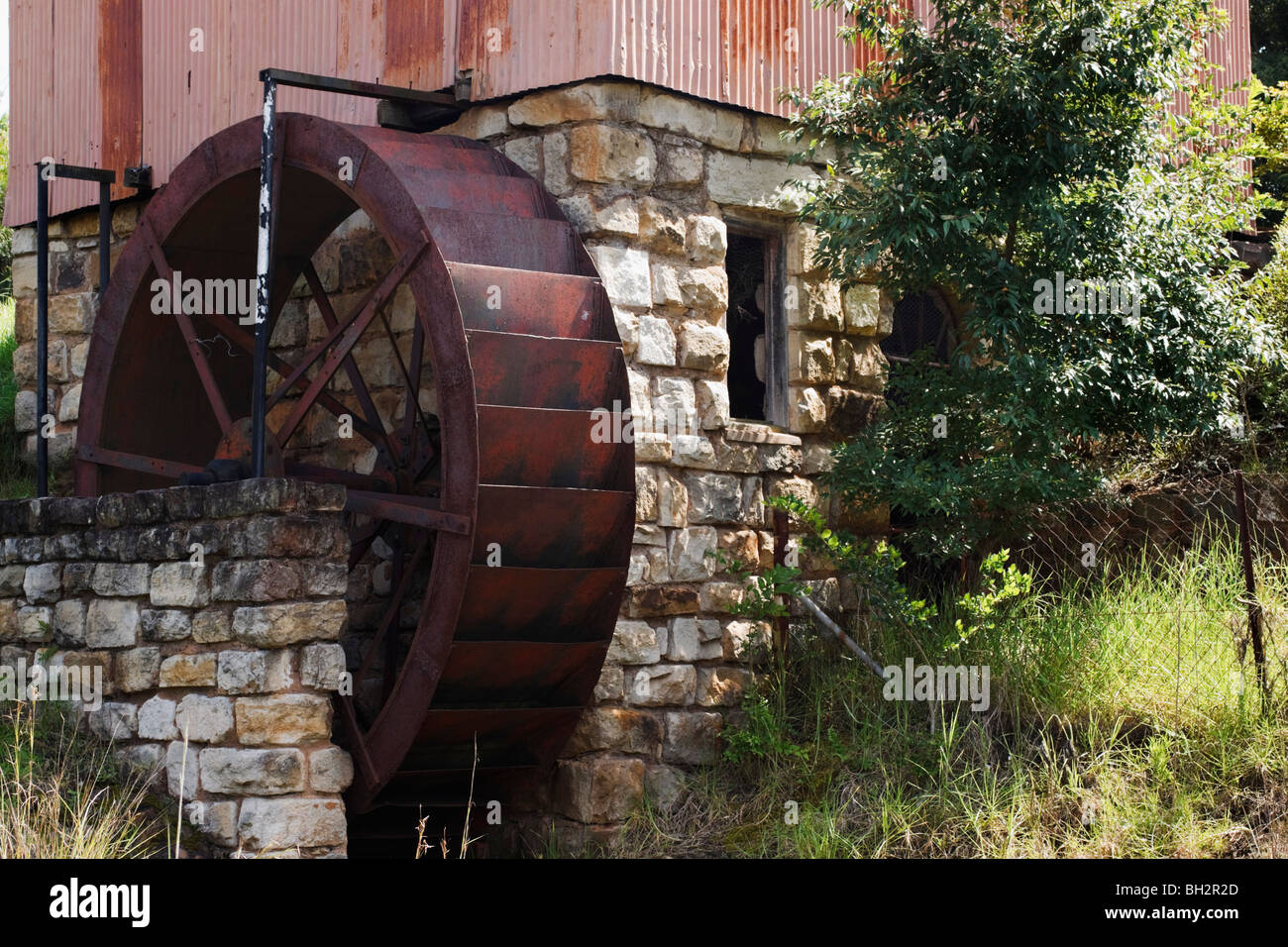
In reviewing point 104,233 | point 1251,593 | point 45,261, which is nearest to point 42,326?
point 45,261

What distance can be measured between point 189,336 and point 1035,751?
4724 mm

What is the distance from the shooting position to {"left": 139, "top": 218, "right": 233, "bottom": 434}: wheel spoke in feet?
25.5

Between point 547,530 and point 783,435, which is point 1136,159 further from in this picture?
point 547,530

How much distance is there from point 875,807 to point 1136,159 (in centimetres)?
337

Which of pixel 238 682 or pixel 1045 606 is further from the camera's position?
pixel 1045 606

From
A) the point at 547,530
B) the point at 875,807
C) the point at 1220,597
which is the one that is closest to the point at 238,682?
the point at 547,530

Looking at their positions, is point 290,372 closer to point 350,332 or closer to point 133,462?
point 133,462

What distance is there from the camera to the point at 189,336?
8086mm

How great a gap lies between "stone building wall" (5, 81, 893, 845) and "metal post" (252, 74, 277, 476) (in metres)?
1.03

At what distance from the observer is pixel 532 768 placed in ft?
23.0

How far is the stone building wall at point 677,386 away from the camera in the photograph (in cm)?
713

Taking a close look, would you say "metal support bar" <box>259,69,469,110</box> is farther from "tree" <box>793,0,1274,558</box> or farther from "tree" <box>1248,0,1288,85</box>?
"tree" <box>1248,0,1288,85</box>


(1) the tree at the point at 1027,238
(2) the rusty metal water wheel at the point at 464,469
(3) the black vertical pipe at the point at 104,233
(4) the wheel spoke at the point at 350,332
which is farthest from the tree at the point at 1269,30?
(4) the wheel spoke at the point at 350,332

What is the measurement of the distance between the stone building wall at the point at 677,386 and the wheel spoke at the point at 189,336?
0.98m
